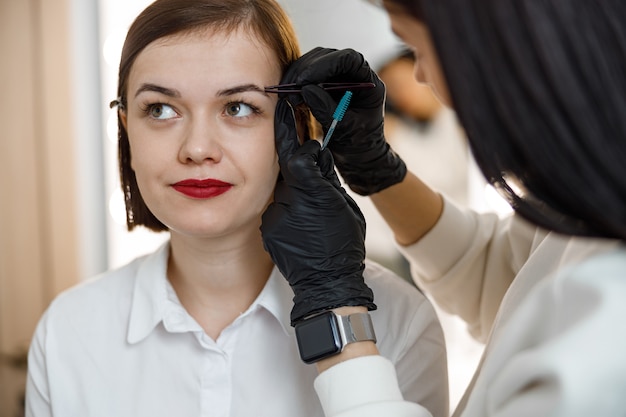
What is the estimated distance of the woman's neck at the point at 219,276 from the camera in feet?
4.24

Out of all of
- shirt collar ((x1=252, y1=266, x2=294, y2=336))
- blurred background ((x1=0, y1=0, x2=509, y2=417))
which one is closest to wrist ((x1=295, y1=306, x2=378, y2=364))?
shirt collar ((x1=252, y1=266, x2=294, y2=336))

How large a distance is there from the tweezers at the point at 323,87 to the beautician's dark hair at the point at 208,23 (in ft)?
0.31

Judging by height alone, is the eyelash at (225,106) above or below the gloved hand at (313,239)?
above

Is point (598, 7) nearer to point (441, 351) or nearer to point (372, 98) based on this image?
point (372, 98)

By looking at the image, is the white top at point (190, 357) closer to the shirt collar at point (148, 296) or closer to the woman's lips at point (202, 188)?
the shirt collar at point (148, 296)

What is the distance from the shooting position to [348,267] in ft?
3.60

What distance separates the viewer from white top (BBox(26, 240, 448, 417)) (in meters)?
1.22

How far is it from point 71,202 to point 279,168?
150 centimetres

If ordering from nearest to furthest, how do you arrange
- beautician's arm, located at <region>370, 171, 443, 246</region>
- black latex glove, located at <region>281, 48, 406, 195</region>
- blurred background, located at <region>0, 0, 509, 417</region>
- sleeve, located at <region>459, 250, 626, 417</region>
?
1. sleeve, located at <region>459, 250, 626, 417</region>
2. black latex glove, located at <region>281, 48, 406, 195</region>
3. beautician's arm, located at <region>370, 171, 443, 246</region>
4. blurred background, located at <region>0, 0, 509, 417</region>

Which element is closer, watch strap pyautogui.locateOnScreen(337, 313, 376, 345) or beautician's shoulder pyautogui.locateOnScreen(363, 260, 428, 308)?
watch strap pyautogui.locateOnScreen(337, 313, 376, 345)

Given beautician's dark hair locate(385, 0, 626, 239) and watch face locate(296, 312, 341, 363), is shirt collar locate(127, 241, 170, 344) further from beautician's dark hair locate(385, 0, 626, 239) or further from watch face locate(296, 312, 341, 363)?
beautician's dark hair locate(385, 0, 626, 239)

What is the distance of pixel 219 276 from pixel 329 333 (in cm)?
35

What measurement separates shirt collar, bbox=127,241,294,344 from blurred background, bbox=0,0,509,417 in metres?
1.17

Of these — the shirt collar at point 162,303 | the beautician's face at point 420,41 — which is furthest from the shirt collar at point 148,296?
the beautician's face at point 420,41
